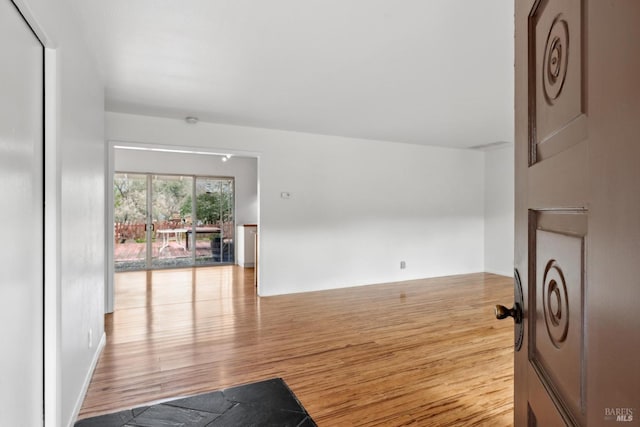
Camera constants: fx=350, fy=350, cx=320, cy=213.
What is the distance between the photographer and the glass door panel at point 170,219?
7625 mm

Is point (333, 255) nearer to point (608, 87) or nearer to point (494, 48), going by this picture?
point (494, 48)

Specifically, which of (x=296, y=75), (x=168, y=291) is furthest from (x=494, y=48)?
(x=168, y=291)

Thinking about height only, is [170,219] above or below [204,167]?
below

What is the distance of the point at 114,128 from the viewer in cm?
435

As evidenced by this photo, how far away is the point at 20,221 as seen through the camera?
137 cm

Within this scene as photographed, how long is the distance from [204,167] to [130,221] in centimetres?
193

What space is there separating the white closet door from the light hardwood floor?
3.36 ft

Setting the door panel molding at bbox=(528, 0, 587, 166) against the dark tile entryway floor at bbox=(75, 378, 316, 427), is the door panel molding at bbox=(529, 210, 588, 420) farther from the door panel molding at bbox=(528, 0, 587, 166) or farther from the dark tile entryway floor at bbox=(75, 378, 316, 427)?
the dark tile entryway floor at bbox=(75, 378, 316, 427)

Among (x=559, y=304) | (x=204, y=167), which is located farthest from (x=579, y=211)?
(x=204, y=167)

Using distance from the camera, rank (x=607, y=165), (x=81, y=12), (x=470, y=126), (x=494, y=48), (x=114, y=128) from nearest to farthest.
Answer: (x=607, y=165)
(x=81, y=12)
(x=494, y=48)
(x=114, y=128)
(x=470, y=126)

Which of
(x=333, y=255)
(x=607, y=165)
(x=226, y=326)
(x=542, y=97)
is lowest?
(x=226, y=326)

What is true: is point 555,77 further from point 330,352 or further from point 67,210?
point 330,352

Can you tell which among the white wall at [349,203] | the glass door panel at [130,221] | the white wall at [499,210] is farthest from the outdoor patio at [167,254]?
the white wall at [499,210]

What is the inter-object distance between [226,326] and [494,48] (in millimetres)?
→ 3621
